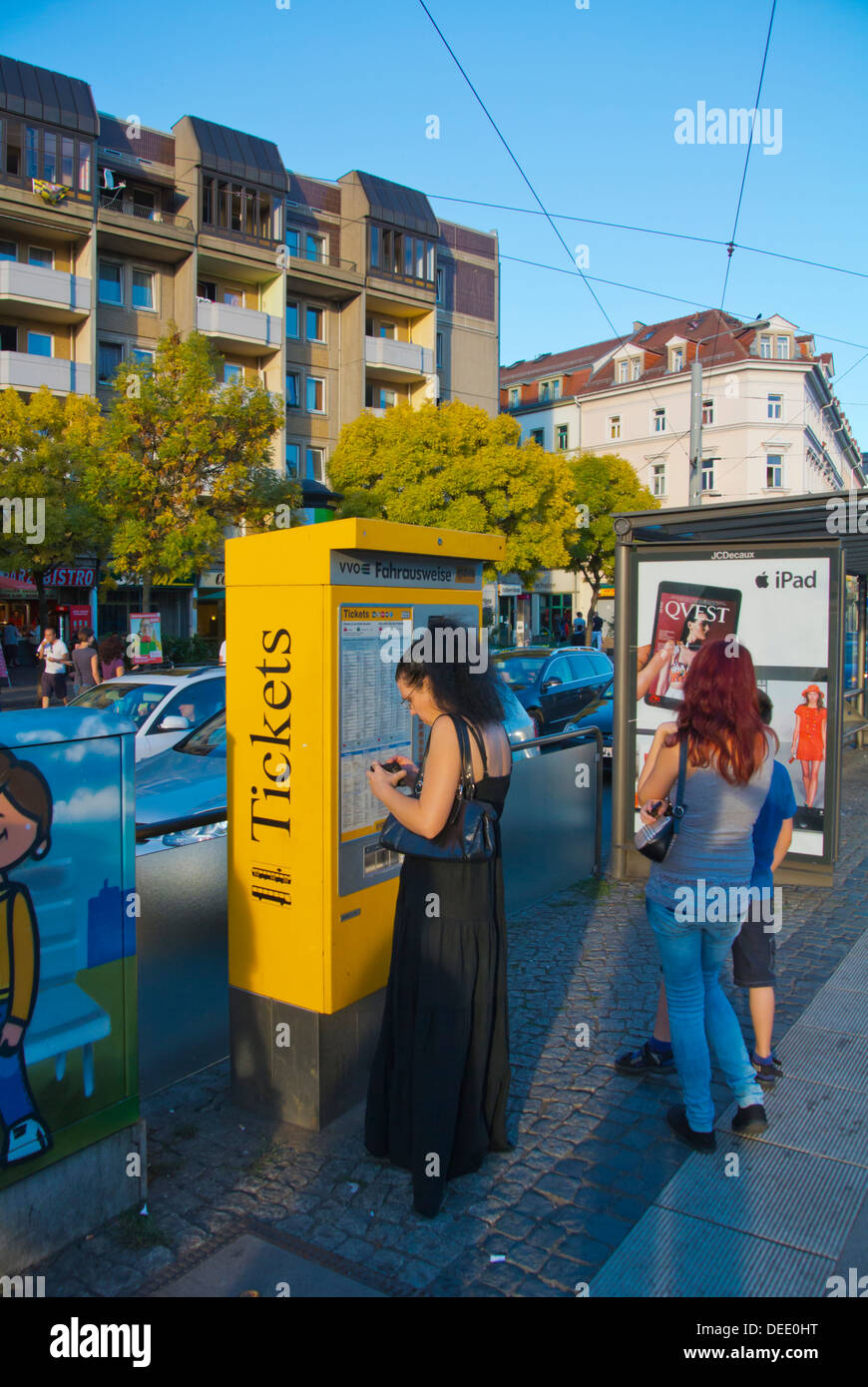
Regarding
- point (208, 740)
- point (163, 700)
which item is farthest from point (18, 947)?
point (163, 700)

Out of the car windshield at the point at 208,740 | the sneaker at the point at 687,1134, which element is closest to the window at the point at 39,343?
the car windshield at the point at 208,740

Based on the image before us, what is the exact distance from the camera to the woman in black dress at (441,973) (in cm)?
308

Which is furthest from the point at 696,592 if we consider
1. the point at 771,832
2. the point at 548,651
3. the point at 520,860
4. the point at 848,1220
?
the point at 548,651

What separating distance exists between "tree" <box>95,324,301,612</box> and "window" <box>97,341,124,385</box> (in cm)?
713

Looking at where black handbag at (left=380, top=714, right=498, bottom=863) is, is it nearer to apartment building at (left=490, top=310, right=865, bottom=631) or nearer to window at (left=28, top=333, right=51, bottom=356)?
window at (left=28, top=333, right=51, bottom=356)

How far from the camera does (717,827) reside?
3.37 meters

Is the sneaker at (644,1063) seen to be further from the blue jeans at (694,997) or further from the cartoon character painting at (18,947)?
the cartoon character painting at (18,947)

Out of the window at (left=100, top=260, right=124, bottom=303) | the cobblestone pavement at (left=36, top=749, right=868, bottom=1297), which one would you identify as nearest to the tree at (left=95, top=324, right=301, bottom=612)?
the window at (left=100, top=260, right=124, bottom=303)

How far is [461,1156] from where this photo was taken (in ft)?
10.7

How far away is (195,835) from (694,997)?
83.3 inches

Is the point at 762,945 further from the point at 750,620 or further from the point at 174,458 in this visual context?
the point at 174,458

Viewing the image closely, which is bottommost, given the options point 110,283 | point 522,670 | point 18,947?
point 18,947

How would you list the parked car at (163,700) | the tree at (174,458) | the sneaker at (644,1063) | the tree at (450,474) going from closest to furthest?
the sneaker at (644,1063) → the parked car at (163,700) → the tree at (174,458) → the tree at (450,474)

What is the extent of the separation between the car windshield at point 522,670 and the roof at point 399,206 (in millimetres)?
26169
